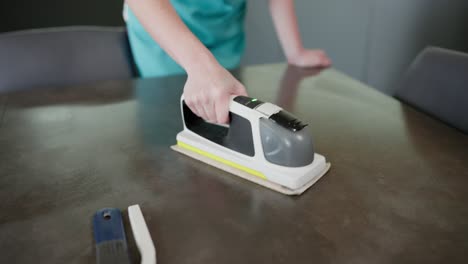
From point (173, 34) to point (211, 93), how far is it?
0.49 feet

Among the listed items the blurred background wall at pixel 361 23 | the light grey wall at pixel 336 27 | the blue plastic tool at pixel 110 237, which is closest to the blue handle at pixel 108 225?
the blue plastic tool at pixel 110 237

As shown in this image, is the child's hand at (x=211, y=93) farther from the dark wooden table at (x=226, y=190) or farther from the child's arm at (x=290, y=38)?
the child's arm at (x=290, y=38)

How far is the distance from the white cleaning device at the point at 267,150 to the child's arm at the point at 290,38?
545 mm

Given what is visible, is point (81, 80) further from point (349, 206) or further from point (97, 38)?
point (349, 206)

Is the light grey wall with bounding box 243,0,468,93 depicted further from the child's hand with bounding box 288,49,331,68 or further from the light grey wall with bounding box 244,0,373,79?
the child's hand with bounding box 288,49,331,68

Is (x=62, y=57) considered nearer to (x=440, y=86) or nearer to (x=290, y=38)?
(x=290, y=38)

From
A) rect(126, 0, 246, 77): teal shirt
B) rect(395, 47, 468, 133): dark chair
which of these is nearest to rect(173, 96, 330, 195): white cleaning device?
rect(395, 47, 468, 133): dark chair

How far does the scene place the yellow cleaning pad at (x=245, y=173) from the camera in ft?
1.85

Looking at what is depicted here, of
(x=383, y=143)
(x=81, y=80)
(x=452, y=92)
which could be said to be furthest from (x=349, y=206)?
(x=81, y=80)

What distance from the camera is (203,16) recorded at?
1.03m

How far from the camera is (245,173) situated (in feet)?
1.98

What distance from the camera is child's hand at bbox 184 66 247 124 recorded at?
619mm

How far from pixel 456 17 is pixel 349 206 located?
1.70m

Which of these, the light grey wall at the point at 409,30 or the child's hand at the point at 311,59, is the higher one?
the child's hand at the point at 311,59
